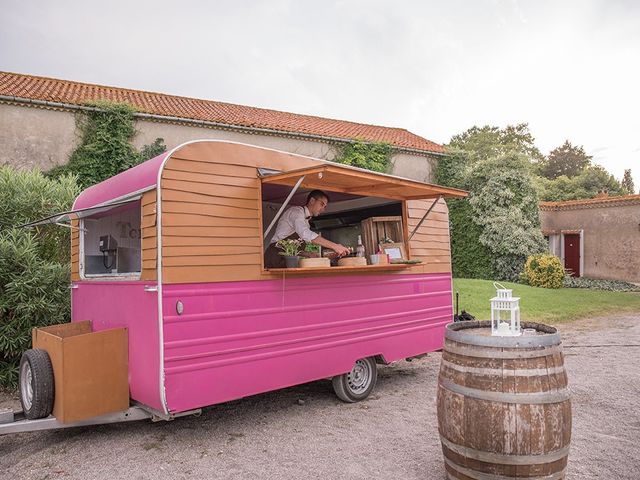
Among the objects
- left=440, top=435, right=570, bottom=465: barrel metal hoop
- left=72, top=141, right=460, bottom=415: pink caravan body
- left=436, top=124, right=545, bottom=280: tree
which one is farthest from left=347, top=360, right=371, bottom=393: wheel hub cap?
left=436, top=124, right=545, bottom=280: tree

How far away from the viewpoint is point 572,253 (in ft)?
78.7

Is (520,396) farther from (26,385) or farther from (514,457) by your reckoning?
(26,385)

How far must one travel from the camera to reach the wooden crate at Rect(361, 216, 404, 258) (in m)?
6.38

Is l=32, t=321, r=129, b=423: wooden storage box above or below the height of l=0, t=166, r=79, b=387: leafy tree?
below

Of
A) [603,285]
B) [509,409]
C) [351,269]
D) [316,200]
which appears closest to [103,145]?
[316,200]

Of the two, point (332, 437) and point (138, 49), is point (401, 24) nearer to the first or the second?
point (138, 49)

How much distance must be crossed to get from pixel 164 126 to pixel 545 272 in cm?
1439

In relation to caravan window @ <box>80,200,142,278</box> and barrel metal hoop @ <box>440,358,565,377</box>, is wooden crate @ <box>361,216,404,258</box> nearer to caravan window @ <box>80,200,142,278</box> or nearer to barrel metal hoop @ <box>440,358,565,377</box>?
caravan window @ <box>80,200,142,278</box>

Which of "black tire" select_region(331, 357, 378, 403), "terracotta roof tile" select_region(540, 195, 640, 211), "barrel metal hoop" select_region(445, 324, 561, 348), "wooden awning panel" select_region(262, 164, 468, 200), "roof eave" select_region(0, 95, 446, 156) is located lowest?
"black tire" select_region(331, 357, 378, 403)

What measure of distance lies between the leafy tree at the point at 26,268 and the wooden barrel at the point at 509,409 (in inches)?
226

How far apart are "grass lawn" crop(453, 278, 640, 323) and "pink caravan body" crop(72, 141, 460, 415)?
7273 mm

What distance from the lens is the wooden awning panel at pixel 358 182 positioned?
15.2 ft

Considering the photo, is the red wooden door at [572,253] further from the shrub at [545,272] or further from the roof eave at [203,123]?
the roof eave at [203,123]

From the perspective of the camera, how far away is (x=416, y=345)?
21.1 feet
